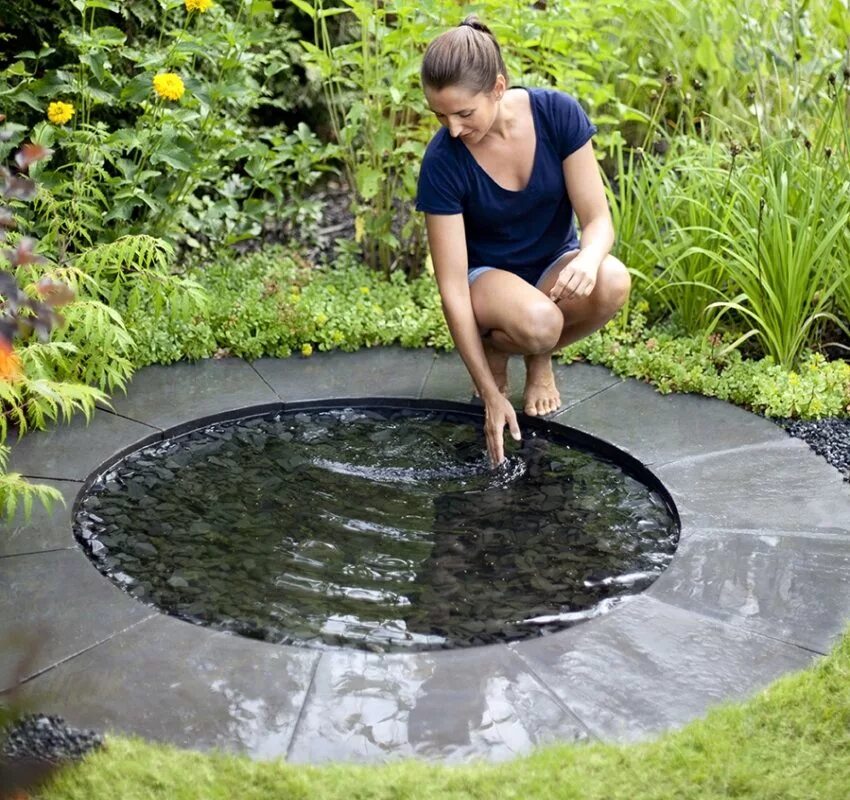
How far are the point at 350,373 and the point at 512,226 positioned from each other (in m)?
0.98

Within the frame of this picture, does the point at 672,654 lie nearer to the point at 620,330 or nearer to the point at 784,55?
the point at 620,330

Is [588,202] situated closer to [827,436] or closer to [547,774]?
[827,436]

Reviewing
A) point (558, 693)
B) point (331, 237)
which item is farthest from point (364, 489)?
point (331, 237)

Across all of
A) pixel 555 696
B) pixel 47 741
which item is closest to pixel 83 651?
pixel 47 741

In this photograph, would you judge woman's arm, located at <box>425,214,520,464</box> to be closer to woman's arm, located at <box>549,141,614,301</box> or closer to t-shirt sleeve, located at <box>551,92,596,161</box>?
woman's arm, located at <box>549,141,614,301</box>

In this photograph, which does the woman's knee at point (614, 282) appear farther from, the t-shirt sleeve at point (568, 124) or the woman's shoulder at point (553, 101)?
the woman's shoulder at point (553, 101)

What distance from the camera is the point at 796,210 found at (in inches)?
183

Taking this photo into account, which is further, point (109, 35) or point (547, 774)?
point (109, 35)

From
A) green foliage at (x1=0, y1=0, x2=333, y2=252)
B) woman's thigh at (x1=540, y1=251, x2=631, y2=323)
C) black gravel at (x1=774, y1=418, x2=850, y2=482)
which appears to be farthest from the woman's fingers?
green foliage at (x1=0, y1=0, x2=333, y2=252)

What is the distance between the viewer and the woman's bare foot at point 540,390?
417 cm

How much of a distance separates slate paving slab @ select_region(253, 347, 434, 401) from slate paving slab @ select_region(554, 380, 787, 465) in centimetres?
70

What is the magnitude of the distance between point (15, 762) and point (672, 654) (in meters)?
1.54

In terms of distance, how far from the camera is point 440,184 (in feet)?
12.4

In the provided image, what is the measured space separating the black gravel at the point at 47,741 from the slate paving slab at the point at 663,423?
2.11 metres
